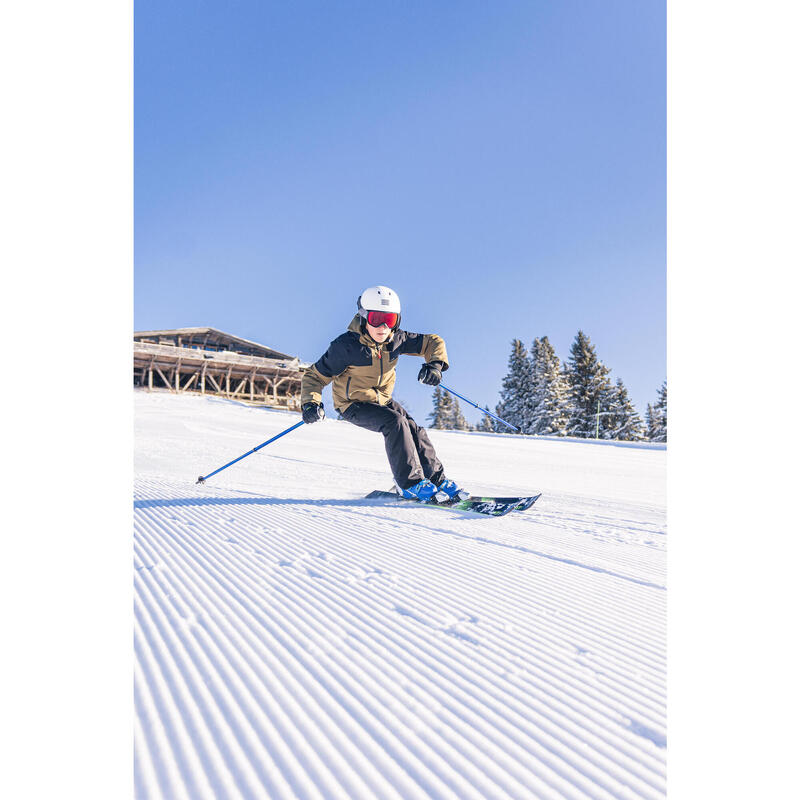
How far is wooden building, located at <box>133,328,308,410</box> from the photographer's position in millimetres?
20766

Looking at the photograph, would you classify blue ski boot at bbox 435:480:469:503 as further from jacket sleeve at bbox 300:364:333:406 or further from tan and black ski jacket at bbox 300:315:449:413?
jacket sleeve at bbox 300:364:333:406

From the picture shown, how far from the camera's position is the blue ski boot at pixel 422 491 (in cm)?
373

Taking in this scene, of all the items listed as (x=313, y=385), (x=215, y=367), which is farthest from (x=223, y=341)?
(x=313, y=385)

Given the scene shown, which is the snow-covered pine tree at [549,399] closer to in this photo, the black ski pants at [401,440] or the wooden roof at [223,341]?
the wooden roof at [223,341]

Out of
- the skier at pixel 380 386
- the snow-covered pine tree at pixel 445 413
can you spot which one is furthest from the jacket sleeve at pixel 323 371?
the snow-covered pine tree at pixel 445 413

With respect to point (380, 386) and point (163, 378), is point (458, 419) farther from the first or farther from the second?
point (380, 386)

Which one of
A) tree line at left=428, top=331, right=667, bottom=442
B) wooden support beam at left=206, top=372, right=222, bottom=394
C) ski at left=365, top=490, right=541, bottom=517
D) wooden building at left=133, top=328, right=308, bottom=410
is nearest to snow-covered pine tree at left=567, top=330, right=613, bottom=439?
tree line at left=428, top=331, right=667, bottom=442

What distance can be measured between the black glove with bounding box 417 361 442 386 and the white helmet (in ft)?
1.98

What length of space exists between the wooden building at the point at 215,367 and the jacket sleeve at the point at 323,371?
17041 millimetres
